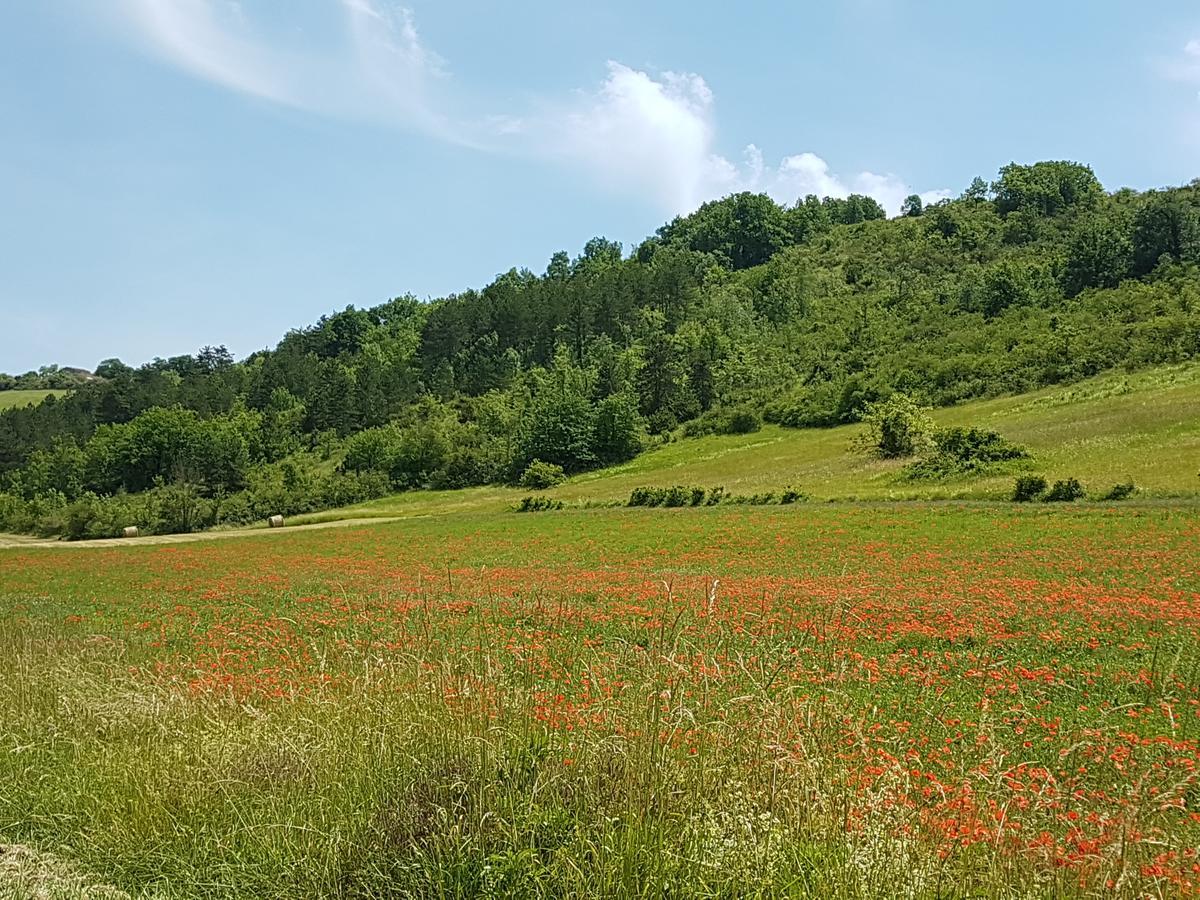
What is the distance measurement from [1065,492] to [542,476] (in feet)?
192

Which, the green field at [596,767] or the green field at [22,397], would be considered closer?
the green field at [596,767]

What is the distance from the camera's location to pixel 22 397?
16750 centimetres

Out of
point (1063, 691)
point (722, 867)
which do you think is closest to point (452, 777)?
point (722, 867)

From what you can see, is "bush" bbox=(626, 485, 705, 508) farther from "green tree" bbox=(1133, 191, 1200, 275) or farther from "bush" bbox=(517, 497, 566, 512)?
"green tree" bbox=(1133, 191, 1200, 275)

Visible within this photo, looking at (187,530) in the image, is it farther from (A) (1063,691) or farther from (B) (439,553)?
(A) (1063,691)

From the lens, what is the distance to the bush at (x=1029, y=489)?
35875 mm

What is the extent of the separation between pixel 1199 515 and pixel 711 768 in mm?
30888

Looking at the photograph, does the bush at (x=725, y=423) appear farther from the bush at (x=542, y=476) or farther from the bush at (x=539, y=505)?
the bush at (x=539, y=505)

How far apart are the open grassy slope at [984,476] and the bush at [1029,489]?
43.8 inches

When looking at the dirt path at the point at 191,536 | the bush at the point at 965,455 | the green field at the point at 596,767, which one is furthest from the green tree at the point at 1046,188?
the green field at the point at 596,767

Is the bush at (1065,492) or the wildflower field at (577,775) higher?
the wildflower field at (577,775)

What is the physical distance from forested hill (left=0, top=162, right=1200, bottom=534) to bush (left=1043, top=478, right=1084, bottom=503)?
1918 inches

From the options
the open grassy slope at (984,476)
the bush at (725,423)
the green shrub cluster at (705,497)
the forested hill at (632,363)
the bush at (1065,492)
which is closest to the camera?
the bush at (1065,492)

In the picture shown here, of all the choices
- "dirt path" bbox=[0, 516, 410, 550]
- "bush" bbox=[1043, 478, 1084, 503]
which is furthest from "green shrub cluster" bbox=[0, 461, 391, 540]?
"bush" bbox=[1043, 478, 1084, 503]
